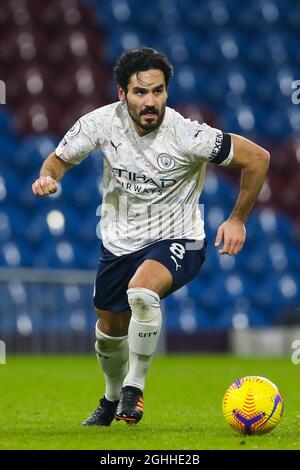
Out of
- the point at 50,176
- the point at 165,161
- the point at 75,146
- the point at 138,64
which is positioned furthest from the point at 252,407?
the point at 138,64

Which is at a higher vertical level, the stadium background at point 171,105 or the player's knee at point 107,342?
the stadium background at point 171,105

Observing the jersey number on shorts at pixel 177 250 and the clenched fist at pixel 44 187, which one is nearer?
the clenched fist at pixel 44 187

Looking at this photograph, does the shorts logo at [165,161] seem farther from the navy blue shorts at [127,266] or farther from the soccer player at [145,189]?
the navy blue shorts at [127,266]

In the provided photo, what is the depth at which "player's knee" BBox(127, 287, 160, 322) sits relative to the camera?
16.6 ft

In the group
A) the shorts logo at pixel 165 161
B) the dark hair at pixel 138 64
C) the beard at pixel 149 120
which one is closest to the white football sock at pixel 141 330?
the shorts logo at pixel 165 161

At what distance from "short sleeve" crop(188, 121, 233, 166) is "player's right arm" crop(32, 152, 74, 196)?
0.65 meters

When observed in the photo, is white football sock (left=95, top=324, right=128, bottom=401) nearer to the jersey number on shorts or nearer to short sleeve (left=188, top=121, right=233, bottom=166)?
the jersey number on shorts

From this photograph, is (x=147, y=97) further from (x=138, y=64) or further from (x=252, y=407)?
(x=252, y=407)

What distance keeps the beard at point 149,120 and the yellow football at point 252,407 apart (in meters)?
1.34

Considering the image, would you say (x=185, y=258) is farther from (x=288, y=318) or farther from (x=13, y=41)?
(x=13, y=41)

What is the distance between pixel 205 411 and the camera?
657 centimetres

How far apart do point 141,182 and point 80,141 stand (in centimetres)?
38

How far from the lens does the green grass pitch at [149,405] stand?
457cm
